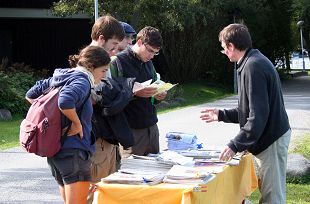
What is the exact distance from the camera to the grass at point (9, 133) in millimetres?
11845

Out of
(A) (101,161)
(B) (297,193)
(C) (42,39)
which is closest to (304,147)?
(B) (297,193)

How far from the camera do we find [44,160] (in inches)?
389

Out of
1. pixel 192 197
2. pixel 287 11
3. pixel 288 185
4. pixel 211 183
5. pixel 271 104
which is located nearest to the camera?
pixel 192 197

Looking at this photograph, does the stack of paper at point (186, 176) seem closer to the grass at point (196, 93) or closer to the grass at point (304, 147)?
the grass at point (304, 147)

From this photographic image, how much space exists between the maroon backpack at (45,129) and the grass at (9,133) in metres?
7.64

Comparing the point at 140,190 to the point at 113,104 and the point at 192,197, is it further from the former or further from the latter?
the point at 113,104

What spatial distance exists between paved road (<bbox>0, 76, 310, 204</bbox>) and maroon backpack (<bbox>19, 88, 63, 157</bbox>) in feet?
7.71

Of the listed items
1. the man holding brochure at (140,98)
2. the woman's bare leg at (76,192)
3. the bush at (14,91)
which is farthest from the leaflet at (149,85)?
the bush at (14,91)

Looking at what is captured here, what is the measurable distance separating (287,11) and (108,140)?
2864cm

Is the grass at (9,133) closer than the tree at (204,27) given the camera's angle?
Yes

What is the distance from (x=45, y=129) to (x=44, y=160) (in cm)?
607

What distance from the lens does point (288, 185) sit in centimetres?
745

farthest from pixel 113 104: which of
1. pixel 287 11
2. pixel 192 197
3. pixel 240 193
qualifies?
pixel 287 11

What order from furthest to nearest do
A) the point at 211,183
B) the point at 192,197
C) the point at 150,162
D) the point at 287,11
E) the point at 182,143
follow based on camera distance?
the point at 287,11 → the point at 182,143 → the point at 150,162 → the point at 211,183 → the point at 192,197
